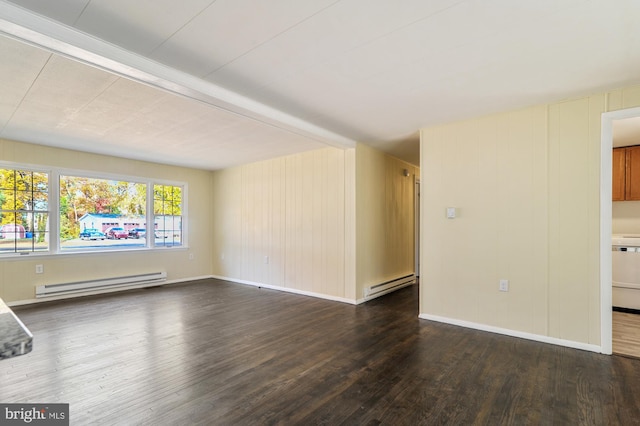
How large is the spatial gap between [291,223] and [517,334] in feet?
12.0

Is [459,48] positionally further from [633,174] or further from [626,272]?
[633,174]

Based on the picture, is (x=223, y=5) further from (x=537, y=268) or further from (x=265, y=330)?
(x=537, y=268)

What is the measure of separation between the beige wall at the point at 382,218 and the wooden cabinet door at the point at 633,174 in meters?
3.23

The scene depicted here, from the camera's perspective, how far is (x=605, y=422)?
189 cm

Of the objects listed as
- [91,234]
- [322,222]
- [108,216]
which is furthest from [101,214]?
[322,222]

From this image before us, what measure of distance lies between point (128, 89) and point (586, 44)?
3663mm

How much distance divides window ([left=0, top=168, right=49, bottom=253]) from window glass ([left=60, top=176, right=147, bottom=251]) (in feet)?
0.77

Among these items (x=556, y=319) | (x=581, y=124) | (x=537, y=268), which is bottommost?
(x=556, y=319)

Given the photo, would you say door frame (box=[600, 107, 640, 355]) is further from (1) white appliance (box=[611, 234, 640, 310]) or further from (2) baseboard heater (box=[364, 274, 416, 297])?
(2) baseboard heater (box=[364, 274, 416, 297])

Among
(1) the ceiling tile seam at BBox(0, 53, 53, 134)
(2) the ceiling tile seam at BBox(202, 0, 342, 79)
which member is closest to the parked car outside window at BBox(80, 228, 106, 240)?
(1) the ceiling tile seam at BBox(0, 53, 53, 134)

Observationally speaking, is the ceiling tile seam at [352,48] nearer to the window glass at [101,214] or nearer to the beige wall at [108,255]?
the beige wall at [108,255]

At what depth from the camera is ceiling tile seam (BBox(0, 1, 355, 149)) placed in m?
1.81

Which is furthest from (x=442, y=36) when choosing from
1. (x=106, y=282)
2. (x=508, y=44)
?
(x=106, y=282)

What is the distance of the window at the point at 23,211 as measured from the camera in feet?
14.8
